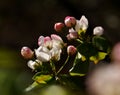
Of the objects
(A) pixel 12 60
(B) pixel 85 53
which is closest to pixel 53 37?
(B) pixel 85 53

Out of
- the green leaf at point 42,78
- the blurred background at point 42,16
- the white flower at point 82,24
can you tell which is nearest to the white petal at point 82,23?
the white flower at point 82,24

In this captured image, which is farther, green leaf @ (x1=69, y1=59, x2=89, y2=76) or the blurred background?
the blurred background

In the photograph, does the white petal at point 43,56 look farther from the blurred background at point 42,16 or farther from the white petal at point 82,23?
the blurred background at point 42,16

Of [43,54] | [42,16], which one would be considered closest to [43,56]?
[43,54]

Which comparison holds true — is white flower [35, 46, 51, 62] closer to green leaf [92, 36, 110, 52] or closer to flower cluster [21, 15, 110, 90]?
flower cluster [21, 15, 110, 90]

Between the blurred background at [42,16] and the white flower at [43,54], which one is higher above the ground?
the blurred background at [42,16]

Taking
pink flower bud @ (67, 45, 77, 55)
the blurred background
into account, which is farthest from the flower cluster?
the blurred background
